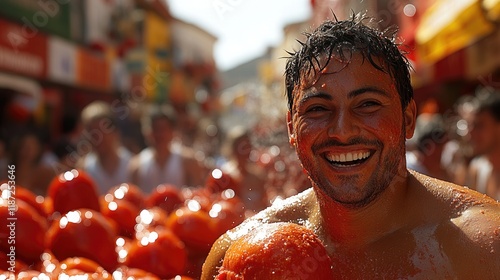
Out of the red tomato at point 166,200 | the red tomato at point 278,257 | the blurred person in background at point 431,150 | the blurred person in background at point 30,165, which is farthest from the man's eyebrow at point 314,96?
the blurred person in background at point 30,165

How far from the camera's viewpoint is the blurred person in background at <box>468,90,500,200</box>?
155 inches

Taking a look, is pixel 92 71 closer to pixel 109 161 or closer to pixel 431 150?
pixel 109 161

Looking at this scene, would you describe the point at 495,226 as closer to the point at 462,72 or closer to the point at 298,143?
the point at 298,143

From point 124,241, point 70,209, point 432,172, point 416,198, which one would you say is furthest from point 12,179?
point 432,172

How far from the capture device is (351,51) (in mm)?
1317

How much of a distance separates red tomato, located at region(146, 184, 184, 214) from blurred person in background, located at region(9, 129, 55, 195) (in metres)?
1.66

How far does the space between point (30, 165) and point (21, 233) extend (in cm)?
269

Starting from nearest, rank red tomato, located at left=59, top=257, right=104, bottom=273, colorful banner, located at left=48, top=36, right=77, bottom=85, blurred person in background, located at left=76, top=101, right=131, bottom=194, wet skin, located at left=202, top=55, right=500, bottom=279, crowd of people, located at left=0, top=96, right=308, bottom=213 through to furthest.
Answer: wet skin, located at left=202, top=55, right=500, bottom=279
red tomato, located at left=59, top=257, right=104, bottom=273
crowd of people, located at left=0, top=96, right=308, bottom=213
blurred person in background, located at left=76, top=101, right=131, bottom=194
colorful banner, located at left=48, top=36, right=77, bottom=85

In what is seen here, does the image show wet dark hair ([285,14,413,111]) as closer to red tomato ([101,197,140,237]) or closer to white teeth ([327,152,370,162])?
white teeth ([327,152,370,162])

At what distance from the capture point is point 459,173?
4.67 m

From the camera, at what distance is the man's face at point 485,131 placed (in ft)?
13.0

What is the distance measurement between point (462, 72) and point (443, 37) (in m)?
1.46

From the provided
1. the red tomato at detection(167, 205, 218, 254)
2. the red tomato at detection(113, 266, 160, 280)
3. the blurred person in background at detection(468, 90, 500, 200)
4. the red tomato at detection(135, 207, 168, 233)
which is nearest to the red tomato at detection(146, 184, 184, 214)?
the red tomato at detection(135, 207, 168, 233)

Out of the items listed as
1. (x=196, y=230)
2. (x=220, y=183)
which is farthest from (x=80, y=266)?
(x=220, y=183)
